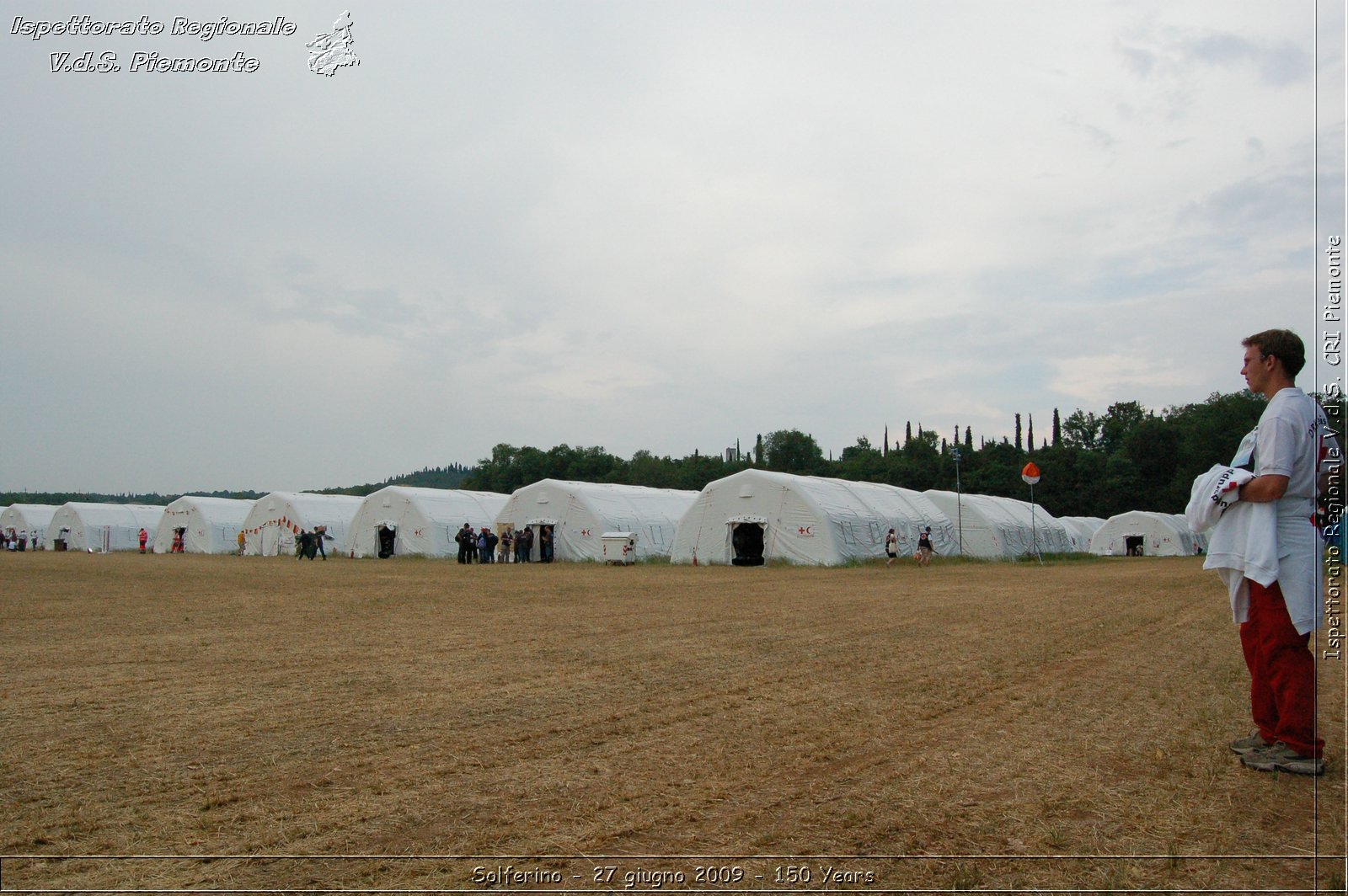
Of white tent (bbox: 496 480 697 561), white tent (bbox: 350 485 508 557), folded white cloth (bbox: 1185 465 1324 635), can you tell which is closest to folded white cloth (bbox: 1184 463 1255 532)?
folded white cloth (bbox: 1185 465 1324 635)

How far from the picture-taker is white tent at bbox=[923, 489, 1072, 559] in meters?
40.2

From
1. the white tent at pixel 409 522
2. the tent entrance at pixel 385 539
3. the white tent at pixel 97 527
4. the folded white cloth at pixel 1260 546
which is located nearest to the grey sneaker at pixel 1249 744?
the folded white cloth at pixel 1260 546

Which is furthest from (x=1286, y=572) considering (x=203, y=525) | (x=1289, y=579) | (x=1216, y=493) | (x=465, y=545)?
(x=203, y=525)

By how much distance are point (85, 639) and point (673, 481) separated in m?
89.3

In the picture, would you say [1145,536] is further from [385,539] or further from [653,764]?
[653,764]

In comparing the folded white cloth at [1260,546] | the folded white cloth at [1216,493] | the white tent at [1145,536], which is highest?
the folded white cloth at [1216,493]

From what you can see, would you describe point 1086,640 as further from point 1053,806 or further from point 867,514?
point 867,514

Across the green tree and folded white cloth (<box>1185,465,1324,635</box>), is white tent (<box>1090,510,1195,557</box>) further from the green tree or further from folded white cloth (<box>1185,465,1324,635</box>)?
folded white cloth (<box>1185,465,1324,635</box>)

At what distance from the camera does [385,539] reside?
43.1 m

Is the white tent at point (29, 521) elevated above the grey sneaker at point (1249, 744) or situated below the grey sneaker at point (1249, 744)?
below

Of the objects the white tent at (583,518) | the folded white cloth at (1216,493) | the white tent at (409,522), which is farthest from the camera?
the white tent at (409,522)

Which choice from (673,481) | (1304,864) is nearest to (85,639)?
(1304,864)

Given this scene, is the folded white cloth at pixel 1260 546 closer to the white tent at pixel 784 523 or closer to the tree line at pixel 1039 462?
the white tent at pixel 784 523

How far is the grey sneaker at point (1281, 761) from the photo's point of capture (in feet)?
13.6
